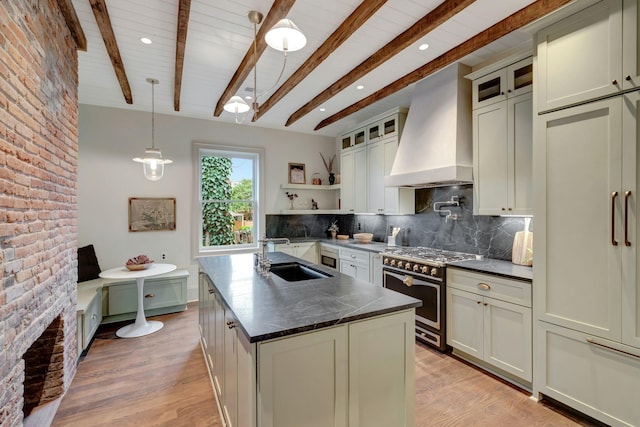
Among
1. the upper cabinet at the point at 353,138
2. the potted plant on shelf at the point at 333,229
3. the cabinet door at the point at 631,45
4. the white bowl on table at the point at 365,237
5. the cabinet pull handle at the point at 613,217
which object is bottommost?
the white bowl on table at the point at 365,237

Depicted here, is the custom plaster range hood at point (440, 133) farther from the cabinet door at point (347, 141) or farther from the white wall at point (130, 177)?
the white wall at point (130, 177)

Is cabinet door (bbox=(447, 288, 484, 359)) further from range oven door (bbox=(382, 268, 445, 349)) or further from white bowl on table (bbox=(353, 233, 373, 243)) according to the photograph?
white bowl on table (bbox=(353, 233, 373, 243))

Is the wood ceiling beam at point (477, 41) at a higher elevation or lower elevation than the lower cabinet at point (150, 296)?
higher

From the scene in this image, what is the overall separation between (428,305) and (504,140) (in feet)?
5.69

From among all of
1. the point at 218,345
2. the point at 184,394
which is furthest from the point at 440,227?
the point at 184,394

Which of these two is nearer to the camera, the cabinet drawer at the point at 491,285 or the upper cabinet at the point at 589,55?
the upper cabinet at the point at 589,55

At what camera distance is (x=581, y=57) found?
1.95 m

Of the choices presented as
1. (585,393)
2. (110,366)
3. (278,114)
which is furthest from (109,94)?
(585,393)

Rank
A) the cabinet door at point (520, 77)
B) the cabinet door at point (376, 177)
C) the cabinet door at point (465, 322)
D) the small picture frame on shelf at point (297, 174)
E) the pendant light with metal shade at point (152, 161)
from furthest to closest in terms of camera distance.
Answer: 1. the small picture frame on shelf at point (297, 174)
2. the cabinet door at point (376, 177)
3. the pendant light with metal shade at point (152, 161)
4. the cabinet door at point (465, 322)
5. the cabinet door at point (520, 77)

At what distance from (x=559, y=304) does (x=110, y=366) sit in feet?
12.4

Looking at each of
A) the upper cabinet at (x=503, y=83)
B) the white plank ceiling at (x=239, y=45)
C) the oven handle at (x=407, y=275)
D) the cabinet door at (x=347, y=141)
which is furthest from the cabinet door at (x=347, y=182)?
the upper cabinet at (x=503, y=83)

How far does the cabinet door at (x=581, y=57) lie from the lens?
5.90 feet

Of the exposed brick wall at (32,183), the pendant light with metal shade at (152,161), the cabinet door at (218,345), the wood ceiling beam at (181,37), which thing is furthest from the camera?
the pendant light with metal shade at (152,161)

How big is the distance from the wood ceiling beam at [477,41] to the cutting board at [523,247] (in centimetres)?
163
